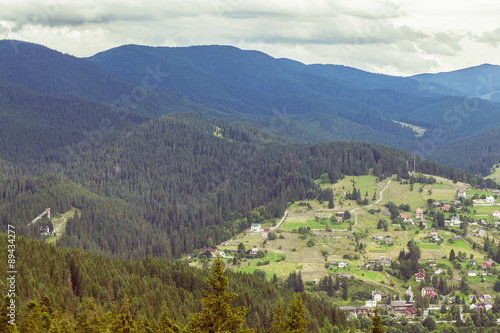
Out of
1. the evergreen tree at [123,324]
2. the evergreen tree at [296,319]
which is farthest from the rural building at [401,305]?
the evergreen tree at [123,324]

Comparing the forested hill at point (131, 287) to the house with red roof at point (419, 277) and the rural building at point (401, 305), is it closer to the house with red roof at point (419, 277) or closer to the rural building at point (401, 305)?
the rural building at point (401, 305)

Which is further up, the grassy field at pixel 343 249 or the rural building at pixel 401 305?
the grassy field at pixel 343 249

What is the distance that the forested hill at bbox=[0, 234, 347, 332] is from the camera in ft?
285

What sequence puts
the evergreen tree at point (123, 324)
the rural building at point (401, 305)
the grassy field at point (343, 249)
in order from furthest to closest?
1. the grassy field at point (343, 249)
2. the rural building at point (401, 305)
3. the evergreen tree at point (123, 324)

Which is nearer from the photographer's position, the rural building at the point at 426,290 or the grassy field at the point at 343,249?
the rural building at the point at 426,290

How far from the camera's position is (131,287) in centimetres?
9975

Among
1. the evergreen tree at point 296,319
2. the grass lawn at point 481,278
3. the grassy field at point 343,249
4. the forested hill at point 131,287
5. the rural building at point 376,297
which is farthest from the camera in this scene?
the grassy field at point 343,249

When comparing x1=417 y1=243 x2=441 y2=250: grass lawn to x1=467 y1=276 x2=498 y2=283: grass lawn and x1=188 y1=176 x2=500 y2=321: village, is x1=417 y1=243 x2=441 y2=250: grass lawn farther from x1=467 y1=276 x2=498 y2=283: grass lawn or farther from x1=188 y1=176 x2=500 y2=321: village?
x1=467 y1=276 x2=498 y2=283: grass lawn

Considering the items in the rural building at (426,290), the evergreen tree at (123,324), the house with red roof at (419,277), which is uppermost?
the evergreen tree at (123,324)

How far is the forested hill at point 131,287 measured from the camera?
86.9 m

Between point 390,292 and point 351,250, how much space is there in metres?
31.0

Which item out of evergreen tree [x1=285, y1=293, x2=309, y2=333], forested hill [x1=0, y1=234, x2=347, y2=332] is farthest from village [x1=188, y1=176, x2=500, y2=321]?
evergreen tree [x1=285, y1=293, x2=309, y2=333]

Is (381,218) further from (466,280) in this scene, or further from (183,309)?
(183,309)

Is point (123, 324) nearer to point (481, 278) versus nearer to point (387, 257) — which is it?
point (481, 278)
